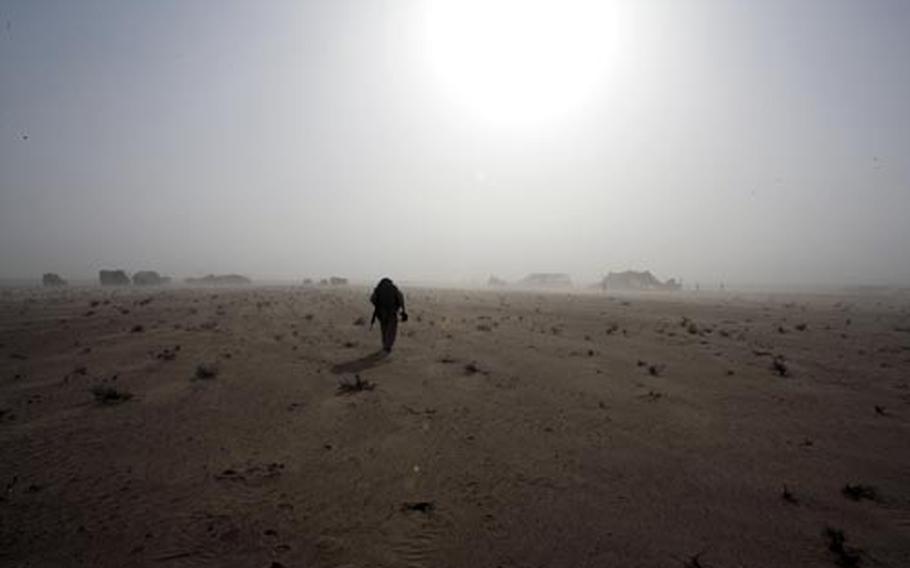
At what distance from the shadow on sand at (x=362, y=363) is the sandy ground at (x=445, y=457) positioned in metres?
0.15

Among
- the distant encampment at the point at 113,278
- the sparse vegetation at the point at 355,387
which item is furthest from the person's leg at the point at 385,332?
the distant encampment at the point at 113,278

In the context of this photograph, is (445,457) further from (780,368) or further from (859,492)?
(780,368)

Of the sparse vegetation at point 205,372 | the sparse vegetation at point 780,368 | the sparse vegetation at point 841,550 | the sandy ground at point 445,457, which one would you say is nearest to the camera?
the sparse vegetation at point 841,550

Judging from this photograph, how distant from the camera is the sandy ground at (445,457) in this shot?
6.39 metres

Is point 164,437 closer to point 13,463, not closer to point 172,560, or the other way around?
point 13,463

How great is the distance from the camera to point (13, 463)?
27.3 feet

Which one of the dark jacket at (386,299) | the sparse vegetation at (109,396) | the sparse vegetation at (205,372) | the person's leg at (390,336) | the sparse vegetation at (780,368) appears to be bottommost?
the sparse vegetation at (109,396)

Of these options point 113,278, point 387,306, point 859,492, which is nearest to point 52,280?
point 113,278

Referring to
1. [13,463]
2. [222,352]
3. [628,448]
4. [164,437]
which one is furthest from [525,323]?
[13,463]

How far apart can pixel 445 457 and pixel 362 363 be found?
6978 millimetres

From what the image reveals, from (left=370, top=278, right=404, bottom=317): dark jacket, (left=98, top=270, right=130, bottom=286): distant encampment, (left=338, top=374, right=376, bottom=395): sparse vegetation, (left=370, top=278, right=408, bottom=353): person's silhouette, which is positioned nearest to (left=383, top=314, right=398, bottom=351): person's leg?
(left=370, top=278, right=408, bottom=353): person's silhouette

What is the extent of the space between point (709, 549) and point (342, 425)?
6.34m

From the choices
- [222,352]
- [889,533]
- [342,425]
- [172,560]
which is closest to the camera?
[172,560]

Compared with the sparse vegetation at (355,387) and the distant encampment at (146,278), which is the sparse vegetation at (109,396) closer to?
the sparse vegetation at (355,387)
